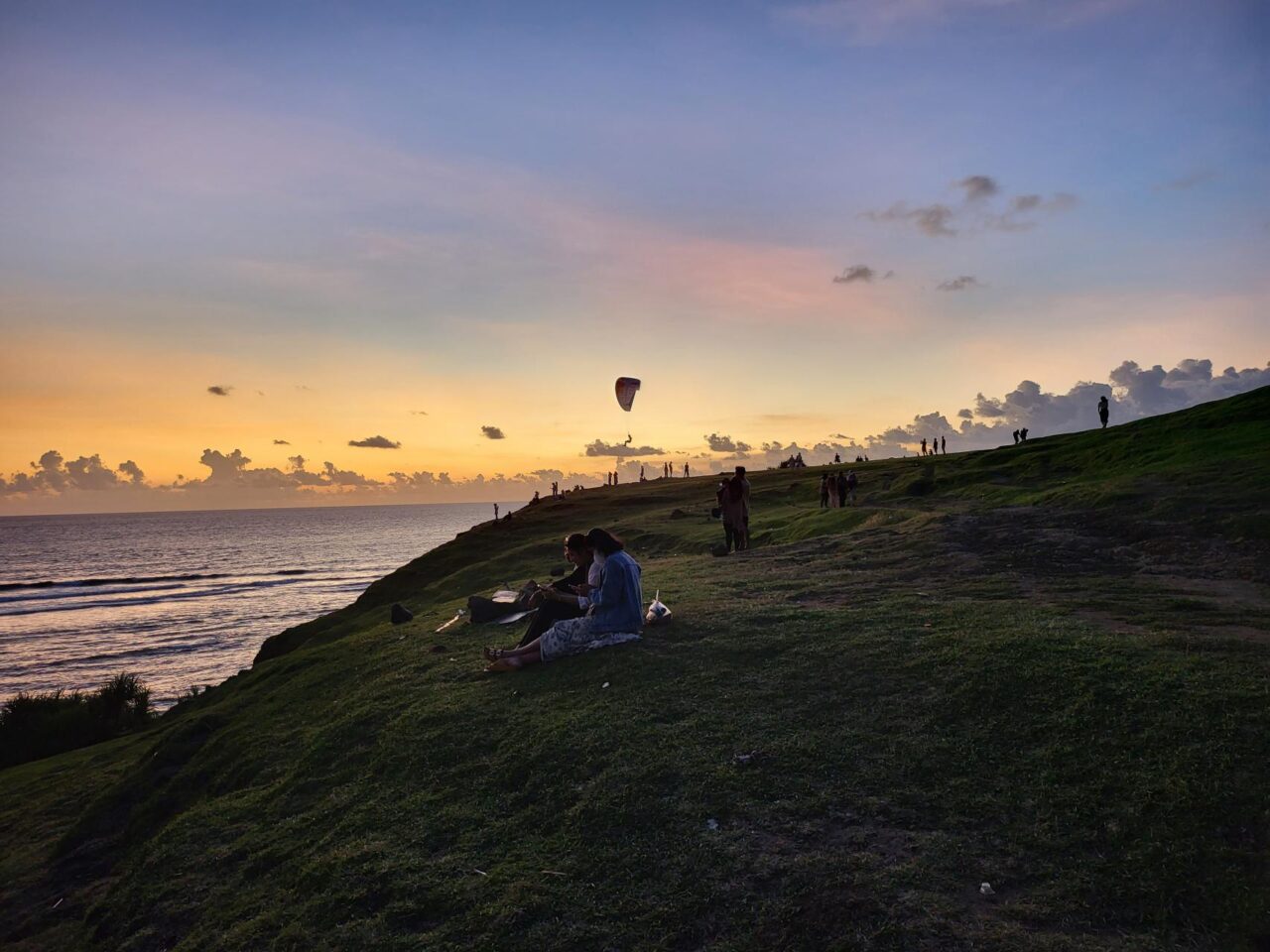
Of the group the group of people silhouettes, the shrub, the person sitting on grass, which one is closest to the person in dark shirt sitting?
the person sitting on grass

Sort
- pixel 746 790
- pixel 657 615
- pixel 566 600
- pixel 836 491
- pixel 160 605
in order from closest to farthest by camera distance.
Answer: pixel 746 790, pixel 566 600, pixel 657 615, pixel 836 491, pixel 160 605

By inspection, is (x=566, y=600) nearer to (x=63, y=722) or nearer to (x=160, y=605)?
(x=63, y=722)

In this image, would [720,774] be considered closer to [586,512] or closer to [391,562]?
[586,512]

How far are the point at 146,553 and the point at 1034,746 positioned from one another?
176 meters

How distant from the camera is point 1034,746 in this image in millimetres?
8727

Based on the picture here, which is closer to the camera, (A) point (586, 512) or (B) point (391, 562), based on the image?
(A) point (586, 512)

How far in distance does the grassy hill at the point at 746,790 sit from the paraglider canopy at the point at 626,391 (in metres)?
15.6

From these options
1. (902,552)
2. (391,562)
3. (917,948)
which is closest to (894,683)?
(917,948)

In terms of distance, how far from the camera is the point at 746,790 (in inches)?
336

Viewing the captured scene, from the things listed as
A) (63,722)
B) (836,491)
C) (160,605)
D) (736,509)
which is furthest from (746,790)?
(160,605)

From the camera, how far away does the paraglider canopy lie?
1314 inches

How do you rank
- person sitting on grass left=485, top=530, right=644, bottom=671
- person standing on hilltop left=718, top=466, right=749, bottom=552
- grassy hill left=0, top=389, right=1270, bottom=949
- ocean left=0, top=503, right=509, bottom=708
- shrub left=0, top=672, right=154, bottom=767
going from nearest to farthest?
grassy hill left=0, top=389, right=1270, bottom=949 < person sitting on grass left=485, top=530, right=644, bottom=671 < shrub left=0, top=672, right=154, bottom=767 < person standing on hilltop left=718, top=466, right=749, bottom=552 < ocean left=0, top=503, right=509, bottom=708

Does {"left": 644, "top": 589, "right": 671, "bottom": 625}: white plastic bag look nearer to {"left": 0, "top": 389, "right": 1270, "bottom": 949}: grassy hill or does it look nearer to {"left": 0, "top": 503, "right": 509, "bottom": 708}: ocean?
{"left": 0, "top": 389, "right": 1270, "bottom": 949}: grassy hill

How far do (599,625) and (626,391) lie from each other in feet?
68.6
